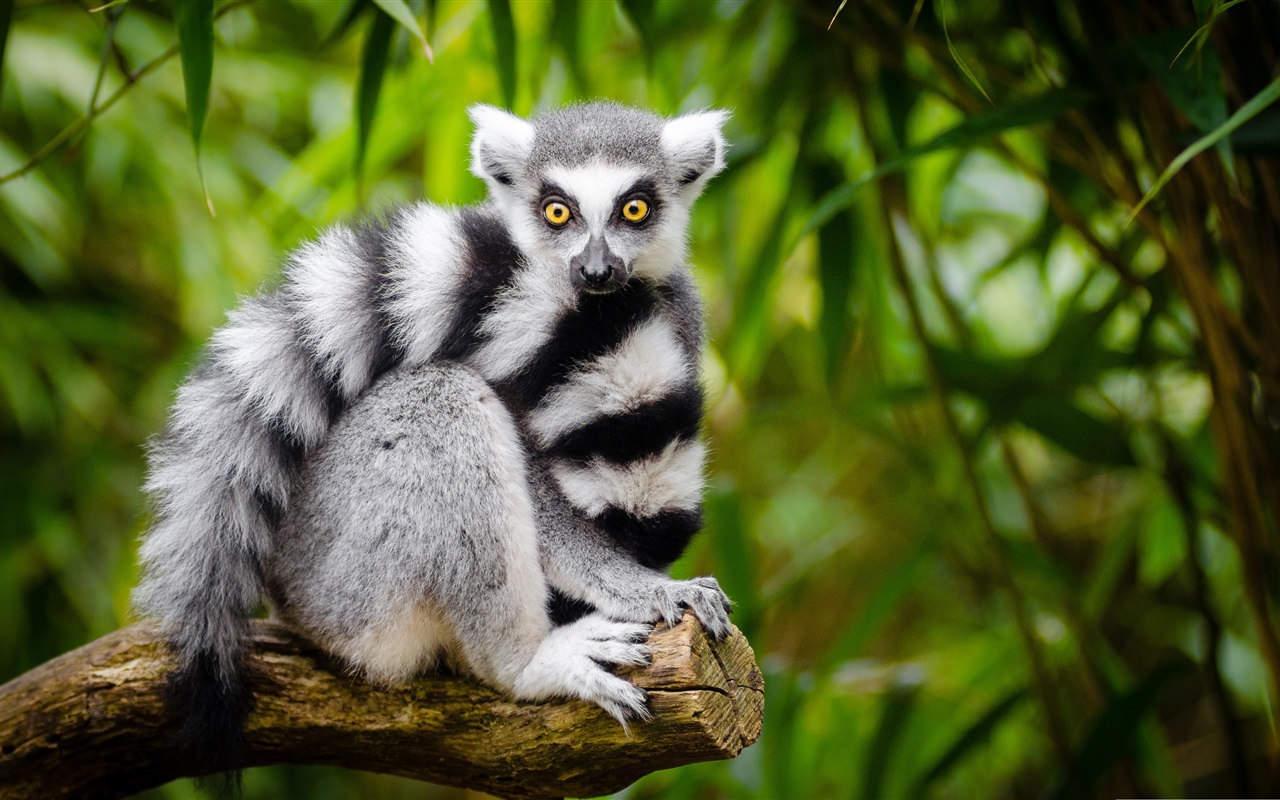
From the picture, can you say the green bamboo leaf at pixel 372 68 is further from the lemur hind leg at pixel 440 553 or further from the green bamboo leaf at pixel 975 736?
the green bamboo leaf at pixel 975 736

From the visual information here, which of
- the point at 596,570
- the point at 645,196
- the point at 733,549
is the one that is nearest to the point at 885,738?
the point at 733,549

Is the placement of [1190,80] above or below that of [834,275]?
→ above

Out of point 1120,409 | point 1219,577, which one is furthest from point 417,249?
point 1219,577

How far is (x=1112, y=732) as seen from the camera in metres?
2.78

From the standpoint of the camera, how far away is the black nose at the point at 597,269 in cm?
204

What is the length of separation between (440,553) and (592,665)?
36cm

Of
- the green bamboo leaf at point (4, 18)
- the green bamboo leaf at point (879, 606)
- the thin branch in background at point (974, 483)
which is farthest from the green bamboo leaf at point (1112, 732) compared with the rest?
the green bamboo leaf at point (4, 18)

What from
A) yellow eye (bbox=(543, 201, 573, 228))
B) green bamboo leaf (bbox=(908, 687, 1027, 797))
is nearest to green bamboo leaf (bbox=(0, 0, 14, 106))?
yellow eye (bbox=(543, 201, 573, 228))

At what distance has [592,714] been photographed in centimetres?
190

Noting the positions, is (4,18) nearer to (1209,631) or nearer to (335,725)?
(335,725)

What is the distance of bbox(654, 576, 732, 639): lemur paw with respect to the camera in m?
1.93

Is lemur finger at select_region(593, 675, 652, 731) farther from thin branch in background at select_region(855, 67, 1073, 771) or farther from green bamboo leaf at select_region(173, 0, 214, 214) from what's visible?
thin branch in background at select_region(855, 67, 1073, 771)

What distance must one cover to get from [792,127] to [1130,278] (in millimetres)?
1149

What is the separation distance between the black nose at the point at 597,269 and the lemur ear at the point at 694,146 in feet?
1.37
